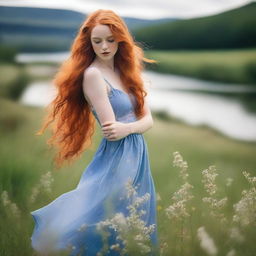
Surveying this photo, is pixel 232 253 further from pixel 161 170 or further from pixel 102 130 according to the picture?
pixel 161 170

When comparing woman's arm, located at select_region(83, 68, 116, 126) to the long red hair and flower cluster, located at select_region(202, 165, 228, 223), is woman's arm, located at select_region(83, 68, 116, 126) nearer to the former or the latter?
the long red hair

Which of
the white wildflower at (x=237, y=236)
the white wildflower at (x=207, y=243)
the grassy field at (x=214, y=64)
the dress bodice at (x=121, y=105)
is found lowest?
the grassy field at (x=214, y=64)

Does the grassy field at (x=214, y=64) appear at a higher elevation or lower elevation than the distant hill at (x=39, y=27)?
lower

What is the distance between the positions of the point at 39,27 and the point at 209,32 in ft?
6.34

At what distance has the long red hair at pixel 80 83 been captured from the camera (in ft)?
9.72

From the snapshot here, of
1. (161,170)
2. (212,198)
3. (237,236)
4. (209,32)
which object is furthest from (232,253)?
(209,32)

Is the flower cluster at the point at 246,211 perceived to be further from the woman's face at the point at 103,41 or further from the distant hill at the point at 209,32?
the distant hill at the point at 209,32

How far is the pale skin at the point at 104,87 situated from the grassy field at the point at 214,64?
2926mm

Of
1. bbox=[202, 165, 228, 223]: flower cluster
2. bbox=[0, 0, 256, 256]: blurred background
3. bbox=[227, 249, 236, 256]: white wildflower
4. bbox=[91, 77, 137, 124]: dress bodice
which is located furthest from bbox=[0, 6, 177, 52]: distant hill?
bbox=[227, 249, 236, 256]: white wildflower

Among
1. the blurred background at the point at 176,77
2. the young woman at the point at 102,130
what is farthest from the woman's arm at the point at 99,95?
the blurred background at the point at 176,77

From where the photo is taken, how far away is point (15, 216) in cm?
326

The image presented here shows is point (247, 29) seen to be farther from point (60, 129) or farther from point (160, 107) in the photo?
point (60, 129)

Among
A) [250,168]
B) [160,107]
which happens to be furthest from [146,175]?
[160,107]

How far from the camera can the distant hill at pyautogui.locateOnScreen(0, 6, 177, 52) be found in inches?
225
